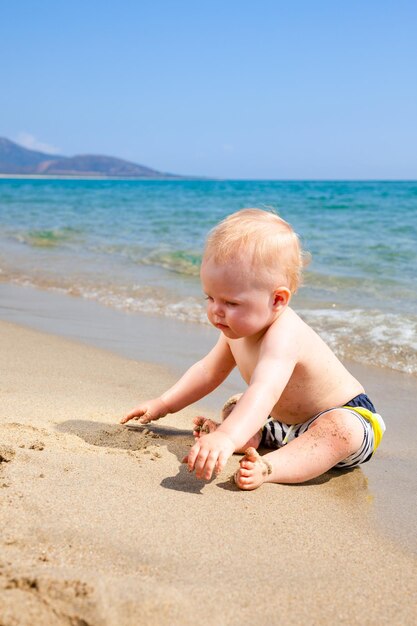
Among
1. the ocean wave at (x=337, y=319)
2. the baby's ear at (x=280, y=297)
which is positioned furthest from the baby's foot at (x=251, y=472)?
the ocean wave at (x=337, y=319)

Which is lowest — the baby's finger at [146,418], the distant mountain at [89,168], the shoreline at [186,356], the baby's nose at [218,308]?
the shoreline at [186,356]

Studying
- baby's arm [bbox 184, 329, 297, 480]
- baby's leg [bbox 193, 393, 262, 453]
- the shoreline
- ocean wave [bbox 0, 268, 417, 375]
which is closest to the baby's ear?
baby's arm [bbox 184, 329, 297, 480]

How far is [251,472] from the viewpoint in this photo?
2.16 meters

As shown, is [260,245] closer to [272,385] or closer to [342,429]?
[272,385]

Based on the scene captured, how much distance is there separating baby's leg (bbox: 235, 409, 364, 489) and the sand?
51 mm

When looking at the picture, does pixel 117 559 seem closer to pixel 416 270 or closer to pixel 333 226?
pixel 416 270

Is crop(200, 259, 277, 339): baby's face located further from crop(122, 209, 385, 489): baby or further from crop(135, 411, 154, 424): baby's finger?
crop(135, 411, 154, 424): baby's finger

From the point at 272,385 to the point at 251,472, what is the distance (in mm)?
295

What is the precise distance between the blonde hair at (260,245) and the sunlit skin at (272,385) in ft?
0.09

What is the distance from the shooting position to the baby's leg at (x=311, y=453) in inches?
86.7

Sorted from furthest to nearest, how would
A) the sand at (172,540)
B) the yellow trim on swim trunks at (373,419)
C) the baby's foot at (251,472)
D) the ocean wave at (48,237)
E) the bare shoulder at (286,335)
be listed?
→ the ocean wave at (48,237), the yellow trim on swim trunks at (373,419), the bare shoulder at (286,335), the baby's foot at (251,472), the sand at (172,540)

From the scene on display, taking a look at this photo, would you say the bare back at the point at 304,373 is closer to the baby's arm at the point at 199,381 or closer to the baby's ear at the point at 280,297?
the baby's ear at the point at 280,297

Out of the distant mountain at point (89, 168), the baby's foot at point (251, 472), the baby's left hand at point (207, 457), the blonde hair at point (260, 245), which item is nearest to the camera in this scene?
the baby's left hand at point (207, 457)

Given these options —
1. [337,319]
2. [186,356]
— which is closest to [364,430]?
[186,356]
